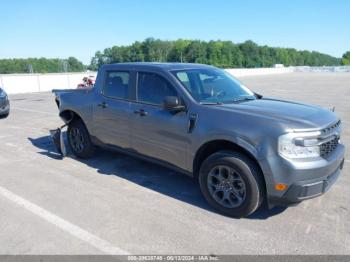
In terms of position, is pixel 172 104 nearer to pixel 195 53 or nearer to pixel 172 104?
pixel 172 104

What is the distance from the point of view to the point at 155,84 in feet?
15.4

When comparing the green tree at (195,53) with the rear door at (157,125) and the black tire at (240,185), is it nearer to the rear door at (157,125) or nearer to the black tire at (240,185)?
the rear door at (157,125)

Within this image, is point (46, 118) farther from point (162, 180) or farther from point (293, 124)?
point (293, 124)

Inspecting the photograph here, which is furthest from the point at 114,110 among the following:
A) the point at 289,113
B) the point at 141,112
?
the point at 289,113

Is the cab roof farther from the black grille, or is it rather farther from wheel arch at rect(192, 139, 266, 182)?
the black grille

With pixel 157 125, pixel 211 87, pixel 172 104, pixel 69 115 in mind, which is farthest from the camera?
pixel 69 115

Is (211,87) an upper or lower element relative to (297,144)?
upper

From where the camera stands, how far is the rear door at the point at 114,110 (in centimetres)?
508

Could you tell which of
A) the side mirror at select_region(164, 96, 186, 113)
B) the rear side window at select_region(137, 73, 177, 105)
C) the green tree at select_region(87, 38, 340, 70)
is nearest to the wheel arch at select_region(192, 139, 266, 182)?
the side mirror at select_region(164, 96, 186, 113)

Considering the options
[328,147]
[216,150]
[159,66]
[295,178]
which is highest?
[159,66]

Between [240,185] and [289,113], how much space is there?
1009 millimetres

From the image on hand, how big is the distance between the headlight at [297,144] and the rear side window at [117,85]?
8.56 ft

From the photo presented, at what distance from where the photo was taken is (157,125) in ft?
14.8

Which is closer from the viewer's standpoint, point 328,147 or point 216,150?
point 328,147
